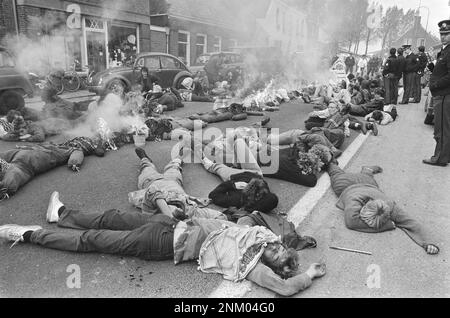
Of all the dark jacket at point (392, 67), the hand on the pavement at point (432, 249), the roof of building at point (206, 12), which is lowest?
the hand on the pavement at point (432, 249)

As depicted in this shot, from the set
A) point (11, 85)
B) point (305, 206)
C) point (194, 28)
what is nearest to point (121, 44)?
point (194, 28)

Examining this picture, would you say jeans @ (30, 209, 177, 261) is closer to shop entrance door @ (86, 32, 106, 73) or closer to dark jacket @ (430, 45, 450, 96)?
dark jacket @ (430, 45, 450, 96)

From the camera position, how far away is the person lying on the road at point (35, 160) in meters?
4.16

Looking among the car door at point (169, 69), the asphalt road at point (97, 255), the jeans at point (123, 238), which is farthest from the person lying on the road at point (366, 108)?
the jeans at point (123, 238)

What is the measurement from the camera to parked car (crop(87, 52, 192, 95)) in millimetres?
10266

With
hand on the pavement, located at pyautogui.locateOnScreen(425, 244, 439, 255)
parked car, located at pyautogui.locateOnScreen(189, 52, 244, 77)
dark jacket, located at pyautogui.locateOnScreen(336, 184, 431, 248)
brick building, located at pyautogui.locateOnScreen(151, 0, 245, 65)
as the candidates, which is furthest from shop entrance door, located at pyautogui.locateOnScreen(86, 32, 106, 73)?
hand on the pavement, located at pyautogui.locateOnScreen(425, 244, 439, 255)

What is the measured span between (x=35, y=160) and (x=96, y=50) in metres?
10.8

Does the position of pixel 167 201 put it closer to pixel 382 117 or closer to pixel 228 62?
pixel 382 117

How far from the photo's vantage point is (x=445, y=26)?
5.31m

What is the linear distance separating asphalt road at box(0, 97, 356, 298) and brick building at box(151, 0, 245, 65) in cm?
1402

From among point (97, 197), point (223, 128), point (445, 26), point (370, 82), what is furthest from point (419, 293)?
point (370, 82)

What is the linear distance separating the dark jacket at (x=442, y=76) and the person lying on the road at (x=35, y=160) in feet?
16.5

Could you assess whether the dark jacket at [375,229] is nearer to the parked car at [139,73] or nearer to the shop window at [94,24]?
the parked car at [139,73]
